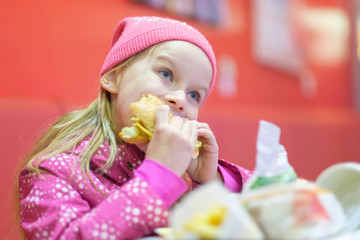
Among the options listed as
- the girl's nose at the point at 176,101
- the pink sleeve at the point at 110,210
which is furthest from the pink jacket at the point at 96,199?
the girl's nose at the point at 176,101

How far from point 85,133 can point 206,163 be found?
26 centimetres

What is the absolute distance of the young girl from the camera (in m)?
0.70

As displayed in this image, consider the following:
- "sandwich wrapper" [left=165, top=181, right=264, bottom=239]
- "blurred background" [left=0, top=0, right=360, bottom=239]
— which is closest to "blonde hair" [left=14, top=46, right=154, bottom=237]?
"blurred background" [left=0, top=0, right=360, bottom=239]

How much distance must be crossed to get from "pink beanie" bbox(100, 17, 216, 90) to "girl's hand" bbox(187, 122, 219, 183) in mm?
203

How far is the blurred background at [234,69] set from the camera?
1.47 meters

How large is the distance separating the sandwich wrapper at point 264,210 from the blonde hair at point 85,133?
32 cm

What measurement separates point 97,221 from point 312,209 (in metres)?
0.30

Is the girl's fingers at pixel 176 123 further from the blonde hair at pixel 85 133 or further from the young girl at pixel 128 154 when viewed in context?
the blonde hair at pixel 85 133

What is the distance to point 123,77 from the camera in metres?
1.02

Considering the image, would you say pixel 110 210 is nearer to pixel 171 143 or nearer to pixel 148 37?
pixel 171 143

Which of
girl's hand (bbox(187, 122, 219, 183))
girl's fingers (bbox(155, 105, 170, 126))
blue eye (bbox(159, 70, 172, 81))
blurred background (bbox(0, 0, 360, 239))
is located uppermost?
blue eye (bbox(159, 70, 172, 81))

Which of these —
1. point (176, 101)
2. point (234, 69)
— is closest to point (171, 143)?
point (176, 101)

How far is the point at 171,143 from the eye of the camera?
763mm

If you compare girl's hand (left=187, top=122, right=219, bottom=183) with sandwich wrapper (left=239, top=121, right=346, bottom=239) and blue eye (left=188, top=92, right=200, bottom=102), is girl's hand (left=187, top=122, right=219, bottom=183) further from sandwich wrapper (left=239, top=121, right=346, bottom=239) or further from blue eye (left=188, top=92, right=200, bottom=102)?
sandwich wrapper (left=239, top=121, right=346, bottom=239)
